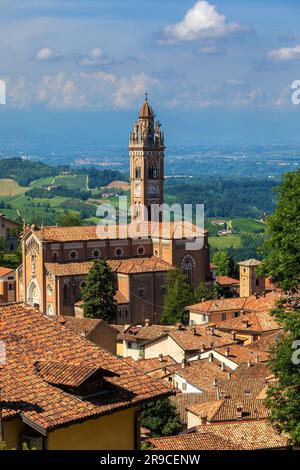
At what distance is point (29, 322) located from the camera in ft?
33.6

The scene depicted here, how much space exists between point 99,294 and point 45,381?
4719 cm

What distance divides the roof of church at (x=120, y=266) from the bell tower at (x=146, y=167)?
522 inches

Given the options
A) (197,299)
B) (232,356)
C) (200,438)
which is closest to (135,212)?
(197,299)

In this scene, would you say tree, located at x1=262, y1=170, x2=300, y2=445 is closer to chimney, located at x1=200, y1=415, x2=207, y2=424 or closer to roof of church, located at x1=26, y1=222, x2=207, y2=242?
chimney, located at x1=200, y1=415, x2=207, y2=424

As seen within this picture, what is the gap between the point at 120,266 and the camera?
61.6m

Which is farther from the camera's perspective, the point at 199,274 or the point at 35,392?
the point at 199,274

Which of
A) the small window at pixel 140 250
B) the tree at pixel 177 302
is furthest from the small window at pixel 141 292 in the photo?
the small window at pixel 140 250

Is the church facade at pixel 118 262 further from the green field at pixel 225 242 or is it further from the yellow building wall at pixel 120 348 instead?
the green field at pixel 225 242

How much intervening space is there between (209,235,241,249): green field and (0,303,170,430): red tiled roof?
126075mm

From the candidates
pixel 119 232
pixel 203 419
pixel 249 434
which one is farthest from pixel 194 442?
pixel 119 232

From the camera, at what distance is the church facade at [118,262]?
59938 millimetres

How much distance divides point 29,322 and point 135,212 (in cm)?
6649

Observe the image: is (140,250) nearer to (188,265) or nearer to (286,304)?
(188,265)
